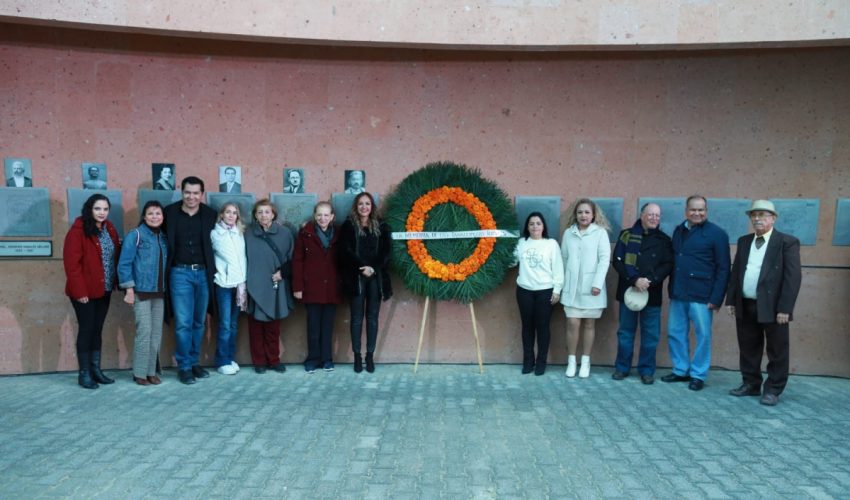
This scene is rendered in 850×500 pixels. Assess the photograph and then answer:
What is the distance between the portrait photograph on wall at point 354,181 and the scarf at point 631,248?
3024 mm

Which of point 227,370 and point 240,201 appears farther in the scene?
point 240,201

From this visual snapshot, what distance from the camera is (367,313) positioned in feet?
20.1

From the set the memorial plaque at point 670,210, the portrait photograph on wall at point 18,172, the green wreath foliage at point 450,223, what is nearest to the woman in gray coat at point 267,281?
the green wreath foliage at point 450,223

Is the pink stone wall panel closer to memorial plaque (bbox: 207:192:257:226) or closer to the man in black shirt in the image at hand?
memorial plaque (bbox: 207:192:257:226)

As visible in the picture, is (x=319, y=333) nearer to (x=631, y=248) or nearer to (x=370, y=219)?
(x=370, y=219)

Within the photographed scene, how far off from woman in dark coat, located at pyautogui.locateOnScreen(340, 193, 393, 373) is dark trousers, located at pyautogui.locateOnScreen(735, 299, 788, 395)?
3703 millimetres

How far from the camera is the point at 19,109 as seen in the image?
19.3ft

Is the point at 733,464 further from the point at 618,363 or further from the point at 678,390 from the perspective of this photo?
the point at 618,363

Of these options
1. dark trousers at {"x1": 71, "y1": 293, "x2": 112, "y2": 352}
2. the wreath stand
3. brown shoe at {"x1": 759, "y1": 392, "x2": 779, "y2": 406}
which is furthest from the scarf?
dark trousers at {"x1": 71, "y1": 293, "x2": 112, "y2": 352}

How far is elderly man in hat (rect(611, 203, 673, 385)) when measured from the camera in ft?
18.9

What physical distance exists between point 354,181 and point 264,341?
83.4 inches

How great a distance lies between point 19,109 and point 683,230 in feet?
24.0

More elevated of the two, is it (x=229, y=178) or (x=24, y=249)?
(x=229, y=178)

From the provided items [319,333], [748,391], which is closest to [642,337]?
[748,391]
